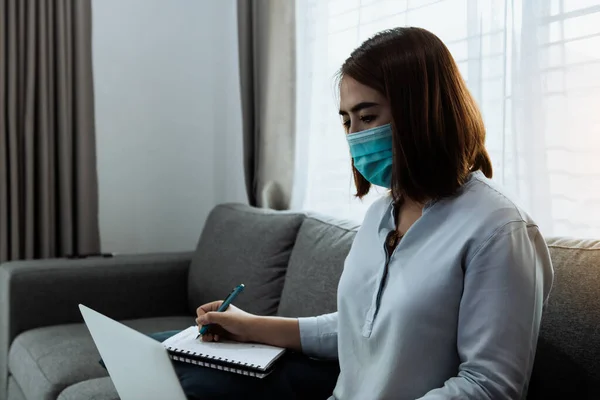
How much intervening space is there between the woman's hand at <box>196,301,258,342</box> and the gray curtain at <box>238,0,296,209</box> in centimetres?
125

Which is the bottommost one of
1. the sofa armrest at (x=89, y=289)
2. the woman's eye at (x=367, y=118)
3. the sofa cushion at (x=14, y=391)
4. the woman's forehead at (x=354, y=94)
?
the sofa cushion at (x=14, y=391)

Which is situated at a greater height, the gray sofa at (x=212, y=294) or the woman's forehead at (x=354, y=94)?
the woman's forehead at (x=354, y=94)

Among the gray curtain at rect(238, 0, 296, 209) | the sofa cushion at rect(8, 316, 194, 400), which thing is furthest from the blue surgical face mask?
the gray curtain at rect(238, 0, 296, 209)

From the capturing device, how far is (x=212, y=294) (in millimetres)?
2113

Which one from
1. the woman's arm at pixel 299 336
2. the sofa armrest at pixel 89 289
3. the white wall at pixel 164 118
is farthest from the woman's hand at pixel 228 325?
the white wall at pixel 164 118

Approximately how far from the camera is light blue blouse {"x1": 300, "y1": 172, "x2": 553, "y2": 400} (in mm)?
794

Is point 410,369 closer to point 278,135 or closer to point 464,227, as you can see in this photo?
point 464,227

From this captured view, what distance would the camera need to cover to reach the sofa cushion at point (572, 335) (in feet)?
3.18

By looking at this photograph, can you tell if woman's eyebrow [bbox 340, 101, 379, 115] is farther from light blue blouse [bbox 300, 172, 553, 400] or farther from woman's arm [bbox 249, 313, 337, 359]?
woman's arm [bbox 249, 313, 337, 359]

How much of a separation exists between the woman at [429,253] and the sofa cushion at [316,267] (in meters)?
0.50

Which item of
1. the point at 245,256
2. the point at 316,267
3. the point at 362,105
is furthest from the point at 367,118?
the point at 245,256

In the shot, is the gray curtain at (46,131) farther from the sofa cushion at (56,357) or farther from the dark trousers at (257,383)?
the dark trousers at (257,383)

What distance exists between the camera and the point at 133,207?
2.89 metres

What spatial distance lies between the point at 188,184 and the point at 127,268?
0.82m
